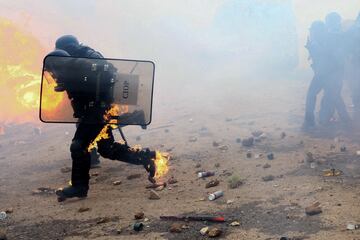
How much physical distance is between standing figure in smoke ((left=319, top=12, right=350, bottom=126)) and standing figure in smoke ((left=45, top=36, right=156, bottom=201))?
497 cm

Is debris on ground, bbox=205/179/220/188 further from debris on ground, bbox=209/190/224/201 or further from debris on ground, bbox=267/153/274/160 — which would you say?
debris on ground, bbox=267/153/274/160

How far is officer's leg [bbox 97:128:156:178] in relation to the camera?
4.78 metres

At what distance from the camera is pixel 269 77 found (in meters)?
18.1

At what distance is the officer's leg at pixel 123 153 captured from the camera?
188 inches

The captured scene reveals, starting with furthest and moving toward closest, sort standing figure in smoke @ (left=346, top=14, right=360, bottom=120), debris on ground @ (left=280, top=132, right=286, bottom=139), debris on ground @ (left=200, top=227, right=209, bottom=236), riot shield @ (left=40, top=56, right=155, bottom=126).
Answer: standing figure in smoke @ (left=346, top=14, right=360, bottom=120) → debris on ground @ (left=280, top=132, right=286, bottom=139) → riot shield @ (left=40, top=56, right=155, bottom=126) → debris on ground @ (left=200, top=227, right=209, bottom=236)

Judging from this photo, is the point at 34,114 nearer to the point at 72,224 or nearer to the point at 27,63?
the point at 27,63

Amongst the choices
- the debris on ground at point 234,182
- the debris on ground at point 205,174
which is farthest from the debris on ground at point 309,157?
the debris on ground at point 205,174

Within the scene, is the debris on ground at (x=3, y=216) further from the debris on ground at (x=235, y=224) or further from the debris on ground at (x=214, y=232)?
the debris on ground at (x=235, y=224)

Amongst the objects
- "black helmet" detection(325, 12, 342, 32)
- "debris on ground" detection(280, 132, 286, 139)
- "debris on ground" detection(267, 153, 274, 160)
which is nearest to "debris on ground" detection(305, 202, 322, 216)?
"debris on ground" detection(267, 153, 274, 160)

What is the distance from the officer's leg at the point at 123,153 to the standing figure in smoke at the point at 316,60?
4.34 m

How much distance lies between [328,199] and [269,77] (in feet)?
48.3

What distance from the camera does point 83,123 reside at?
4.38 metres

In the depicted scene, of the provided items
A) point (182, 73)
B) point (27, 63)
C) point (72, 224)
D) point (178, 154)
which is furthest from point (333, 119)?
point (182, 73)

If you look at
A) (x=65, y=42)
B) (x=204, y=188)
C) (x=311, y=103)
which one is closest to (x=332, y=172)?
(x=204, y=188)
